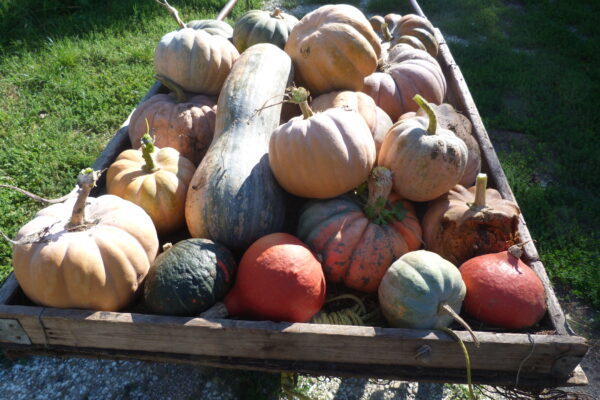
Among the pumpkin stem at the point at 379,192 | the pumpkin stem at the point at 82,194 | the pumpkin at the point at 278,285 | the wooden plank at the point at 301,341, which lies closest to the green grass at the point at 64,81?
the pumpkin stem at the point at 82,194

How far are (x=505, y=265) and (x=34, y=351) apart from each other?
2.01 m

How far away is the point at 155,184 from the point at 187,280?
69cm

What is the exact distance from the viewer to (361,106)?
267cm

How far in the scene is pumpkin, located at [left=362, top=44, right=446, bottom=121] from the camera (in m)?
3.09

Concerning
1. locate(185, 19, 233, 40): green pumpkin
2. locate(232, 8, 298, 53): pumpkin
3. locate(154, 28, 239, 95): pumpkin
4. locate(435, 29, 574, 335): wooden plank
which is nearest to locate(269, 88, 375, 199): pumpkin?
locate(435, 29, 574, 335): wooden plank

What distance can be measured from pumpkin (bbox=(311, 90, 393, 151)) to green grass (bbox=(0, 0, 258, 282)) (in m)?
2.43

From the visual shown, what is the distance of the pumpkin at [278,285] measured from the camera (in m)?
1.86

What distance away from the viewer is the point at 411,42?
3.91 m

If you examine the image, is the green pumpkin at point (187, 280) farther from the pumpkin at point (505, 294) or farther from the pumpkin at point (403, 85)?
the pumpkin at point (403, 85)

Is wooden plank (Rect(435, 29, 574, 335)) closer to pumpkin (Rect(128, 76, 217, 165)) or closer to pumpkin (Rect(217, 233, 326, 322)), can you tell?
pumpkin (Rect(217, 233, 326, 322))

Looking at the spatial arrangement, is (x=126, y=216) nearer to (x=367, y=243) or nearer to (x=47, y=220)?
(x=47, y=220)

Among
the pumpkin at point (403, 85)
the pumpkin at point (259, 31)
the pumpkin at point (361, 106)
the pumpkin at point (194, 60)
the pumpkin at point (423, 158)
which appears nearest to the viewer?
the pumpkin at point (423, 158)

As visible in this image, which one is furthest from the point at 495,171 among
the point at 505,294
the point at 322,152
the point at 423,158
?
the point at 322,152

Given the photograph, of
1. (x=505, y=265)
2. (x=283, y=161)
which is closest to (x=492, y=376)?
(x=505, y=265)
